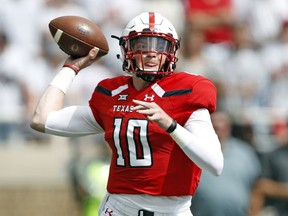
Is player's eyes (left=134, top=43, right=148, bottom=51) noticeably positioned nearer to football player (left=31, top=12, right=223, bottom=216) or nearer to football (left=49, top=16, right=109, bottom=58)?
football player (left=31, top=12, right=223, bottom=216)

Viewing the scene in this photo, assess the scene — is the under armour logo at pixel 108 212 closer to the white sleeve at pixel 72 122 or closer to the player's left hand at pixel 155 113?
the white sleeve at pixel 72 122

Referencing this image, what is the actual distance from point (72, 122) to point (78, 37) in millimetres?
464

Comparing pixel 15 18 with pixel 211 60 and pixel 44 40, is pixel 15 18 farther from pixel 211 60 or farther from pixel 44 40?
pixel 211 60

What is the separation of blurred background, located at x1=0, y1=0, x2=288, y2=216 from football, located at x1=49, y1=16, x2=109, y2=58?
285 cm

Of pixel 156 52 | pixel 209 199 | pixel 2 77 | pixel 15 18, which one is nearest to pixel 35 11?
pixel 15 18

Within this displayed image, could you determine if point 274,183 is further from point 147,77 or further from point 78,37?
point 147,77

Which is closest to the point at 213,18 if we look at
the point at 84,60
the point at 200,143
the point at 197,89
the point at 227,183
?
the point at 227,183

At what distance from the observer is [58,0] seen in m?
10.4

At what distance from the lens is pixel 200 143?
419 cm

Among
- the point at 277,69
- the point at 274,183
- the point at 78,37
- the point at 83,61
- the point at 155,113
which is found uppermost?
the point at 277,69

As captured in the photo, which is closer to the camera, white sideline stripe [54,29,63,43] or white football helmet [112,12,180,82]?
white football helmet [112,12,180,82]

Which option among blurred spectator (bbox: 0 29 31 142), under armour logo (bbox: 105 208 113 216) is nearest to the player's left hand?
under armour logo (bbox: 105 208 113 216)

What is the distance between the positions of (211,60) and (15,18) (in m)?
2.37

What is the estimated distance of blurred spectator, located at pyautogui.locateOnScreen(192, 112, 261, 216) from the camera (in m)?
6.94
